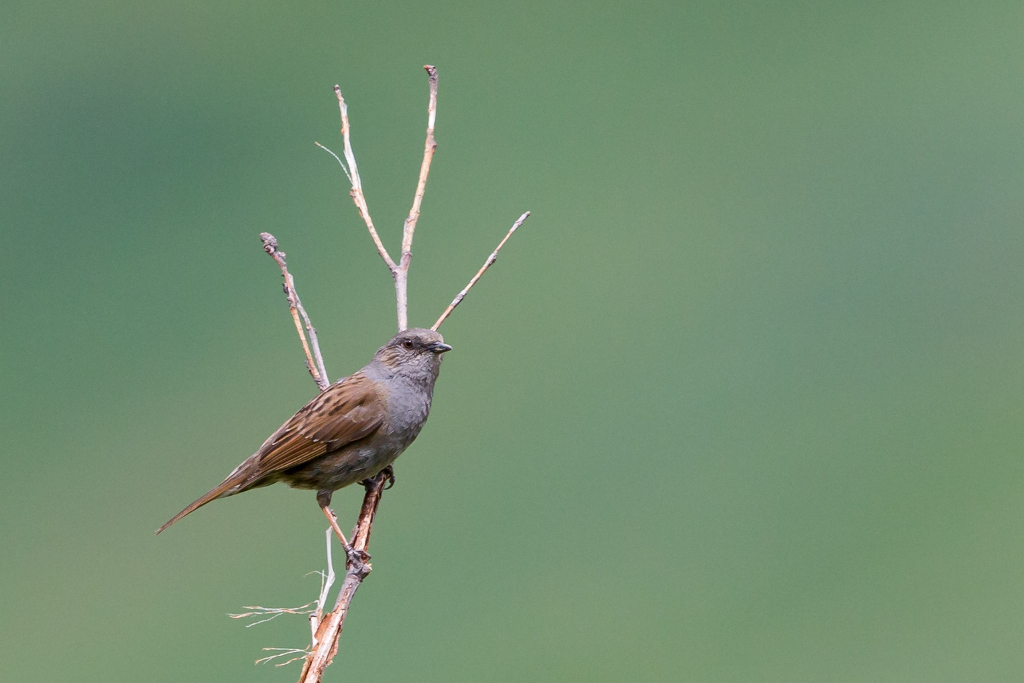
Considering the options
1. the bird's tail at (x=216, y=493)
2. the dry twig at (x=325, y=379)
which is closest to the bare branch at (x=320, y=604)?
the dry twig at (x=325, y=379)

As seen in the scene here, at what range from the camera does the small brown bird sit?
133 inches

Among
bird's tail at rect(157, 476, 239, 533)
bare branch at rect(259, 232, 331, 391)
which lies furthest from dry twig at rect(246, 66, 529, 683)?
bird's tail at rect(157, 476, 239, 533)

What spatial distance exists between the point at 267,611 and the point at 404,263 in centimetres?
115

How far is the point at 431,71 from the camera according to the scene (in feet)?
9.93

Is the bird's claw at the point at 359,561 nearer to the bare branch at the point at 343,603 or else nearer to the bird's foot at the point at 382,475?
the bare branch at the point at 343,603

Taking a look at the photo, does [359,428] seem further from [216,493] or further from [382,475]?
[216,493]

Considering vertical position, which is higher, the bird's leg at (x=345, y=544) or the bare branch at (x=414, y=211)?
the bare branch at (x=414, y=211)

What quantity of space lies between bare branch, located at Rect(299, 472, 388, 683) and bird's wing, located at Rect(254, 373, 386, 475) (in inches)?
9.7

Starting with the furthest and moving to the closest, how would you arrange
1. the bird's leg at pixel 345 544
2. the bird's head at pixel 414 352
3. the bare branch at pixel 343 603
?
1. the bird's head at pixel 414 352
2. the bird's leg at pixel 345 544
3. the bare branch at pixel 343 603

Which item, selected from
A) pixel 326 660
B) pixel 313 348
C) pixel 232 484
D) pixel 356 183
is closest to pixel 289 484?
pixel 232 484

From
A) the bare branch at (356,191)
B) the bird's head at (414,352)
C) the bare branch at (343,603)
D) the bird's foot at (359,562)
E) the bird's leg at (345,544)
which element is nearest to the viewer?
the bare branch at (343,603)

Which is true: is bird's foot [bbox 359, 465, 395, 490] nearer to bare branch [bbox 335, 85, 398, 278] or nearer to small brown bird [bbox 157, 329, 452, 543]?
small brown bird [bbox 157, 329, 452, 543]

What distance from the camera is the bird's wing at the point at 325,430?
11.1 ft

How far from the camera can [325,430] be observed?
338 cm
